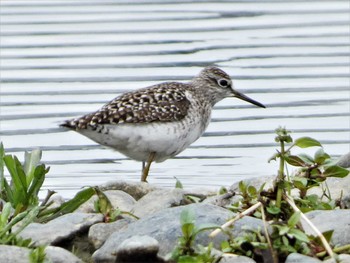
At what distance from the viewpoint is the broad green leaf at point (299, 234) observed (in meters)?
6.48

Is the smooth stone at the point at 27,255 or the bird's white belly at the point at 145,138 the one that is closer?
the smooth stone at the point at 27,255

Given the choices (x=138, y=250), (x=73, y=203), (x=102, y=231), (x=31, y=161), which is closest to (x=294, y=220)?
(x=138, y=250)

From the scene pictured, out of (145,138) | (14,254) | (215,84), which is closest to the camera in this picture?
(14,254)

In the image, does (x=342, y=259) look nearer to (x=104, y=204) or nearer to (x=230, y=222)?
(x=230, y=222)

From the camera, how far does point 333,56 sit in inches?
589

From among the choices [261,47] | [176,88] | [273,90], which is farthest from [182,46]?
[176,88]

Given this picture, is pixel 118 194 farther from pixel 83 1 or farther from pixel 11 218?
pixel 83 1

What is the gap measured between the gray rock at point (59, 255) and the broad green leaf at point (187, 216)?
59 centimetres

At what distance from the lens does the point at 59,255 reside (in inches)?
263

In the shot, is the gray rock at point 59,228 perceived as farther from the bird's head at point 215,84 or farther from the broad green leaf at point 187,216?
the bird's head at point 215,84

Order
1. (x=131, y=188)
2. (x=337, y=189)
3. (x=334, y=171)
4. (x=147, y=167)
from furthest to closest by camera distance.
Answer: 1. (x=147, y=167)
2. (x=131, y=188)
3. (x=337, y=189)
4. (x=334, y=171)

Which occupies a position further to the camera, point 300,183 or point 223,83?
point 223,83

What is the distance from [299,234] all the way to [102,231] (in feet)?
4.06

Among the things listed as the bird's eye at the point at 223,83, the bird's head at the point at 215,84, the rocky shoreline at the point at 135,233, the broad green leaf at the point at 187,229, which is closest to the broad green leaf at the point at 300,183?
the rocky shoreline at the point at 135,233
